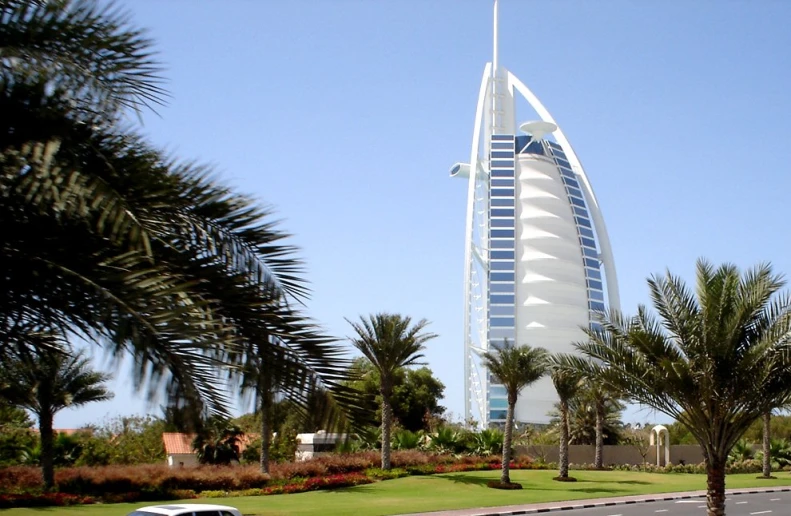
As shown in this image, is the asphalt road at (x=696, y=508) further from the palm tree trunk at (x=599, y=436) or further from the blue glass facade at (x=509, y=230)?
the blue glass facade at (x=509, y=230)

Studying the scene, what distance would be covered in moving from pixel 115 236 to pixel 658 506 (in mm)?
27030

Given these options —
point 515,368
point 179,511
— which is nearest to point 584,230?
point 515,368

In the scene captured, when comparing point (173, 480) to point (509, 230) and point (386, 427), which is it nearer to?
point (386, 427)

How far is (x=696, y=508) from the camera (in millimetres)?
27094

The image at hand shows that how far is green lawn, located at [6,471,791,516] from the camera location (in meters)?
25.0

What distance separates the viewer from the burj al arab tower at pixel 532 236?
311ft

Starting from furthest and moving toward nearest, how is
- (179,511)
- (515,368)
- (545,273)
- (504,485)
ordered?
(545,273)
(515,368)
(504,485)
(179,511)

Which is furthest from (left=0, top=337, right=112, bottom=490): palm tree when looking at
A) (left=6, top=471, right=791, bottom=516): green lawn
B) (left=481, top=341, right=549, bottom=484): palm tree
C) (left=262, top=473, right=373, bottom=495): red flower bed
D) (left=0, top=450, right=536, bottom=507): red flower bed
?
(left=481, top=341, right=549, bottom=484): palm tree

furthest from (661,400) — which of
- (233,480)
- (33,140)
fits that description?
(233,480)

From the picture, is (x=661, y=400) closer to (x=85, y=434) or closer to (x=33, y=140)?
(x=33, y=140)

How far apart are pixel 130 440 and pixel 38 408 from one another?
33.1 ft

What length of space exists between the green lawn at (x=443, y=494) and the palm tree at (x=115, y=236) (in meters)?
19.2

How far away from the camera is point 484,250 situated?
96.1 m

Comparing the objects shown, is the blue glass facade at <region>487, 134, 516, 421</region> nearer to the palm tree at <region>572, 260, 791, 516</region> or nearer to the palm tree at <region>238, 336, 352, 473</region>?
the palm tree at <region>572, 260, 791, 516</region>
